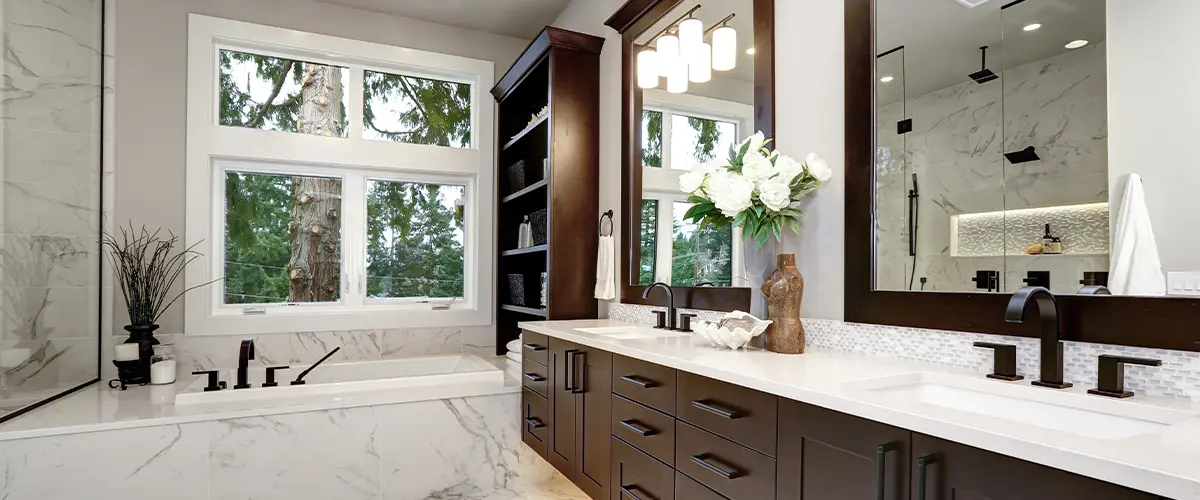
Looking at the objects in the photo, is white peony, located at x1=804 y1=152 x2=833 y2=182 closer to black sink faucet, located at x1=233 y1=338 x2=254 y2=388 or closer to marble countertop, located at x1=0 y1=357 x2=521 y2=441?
marble countertop, located at x1=0 y1=357 x2=521 y2=441

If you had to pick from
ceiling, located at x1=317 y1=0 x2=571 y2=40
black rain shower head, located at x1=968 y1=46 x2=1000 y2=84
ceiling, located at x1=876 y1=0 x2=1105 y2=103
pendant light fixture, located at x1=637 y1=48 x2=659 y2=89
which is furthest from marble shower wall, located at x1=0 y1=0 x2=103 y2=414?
black rain shower head, located at x1=968 y1=46 x2=1000 y2=84

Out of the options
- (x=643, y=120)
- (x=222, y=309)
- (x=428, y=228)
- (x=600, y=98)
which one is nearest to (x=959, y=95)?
(x=643, y=120)

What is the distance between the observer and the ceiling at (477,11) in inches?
145

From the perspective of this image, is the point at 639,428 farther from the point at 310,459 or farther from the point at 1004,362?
the point at 310,459

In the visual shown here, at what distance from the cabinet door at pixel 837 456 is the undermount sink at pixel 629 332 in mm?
1013

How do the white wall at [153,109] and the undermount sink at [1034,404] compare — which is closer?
the undermount sink at [1034,404]

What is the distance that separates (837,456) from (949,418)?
243 millimetres

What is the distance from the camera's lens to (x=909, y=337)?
4.94ft

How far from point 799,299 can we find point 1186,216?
0.83 meters

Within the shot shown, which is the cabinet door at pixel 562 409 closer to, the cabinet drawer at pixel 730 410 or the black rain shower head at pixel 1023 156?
the cabinet drawer at pixel 730 410

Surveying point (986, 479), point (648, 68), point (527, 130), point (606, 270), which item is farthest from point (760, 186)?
point (527, 130)

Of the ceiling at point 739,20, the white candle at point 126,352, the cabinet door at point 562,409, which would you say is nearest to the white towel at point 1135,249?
the ceiling at point 739,20

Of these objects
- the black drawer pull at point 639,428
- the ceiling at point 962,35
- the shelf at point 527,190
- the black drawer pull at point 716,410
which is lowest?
the black drawer pull at point 639,428

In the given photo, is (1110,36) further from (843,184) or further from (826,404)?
(826,404)
